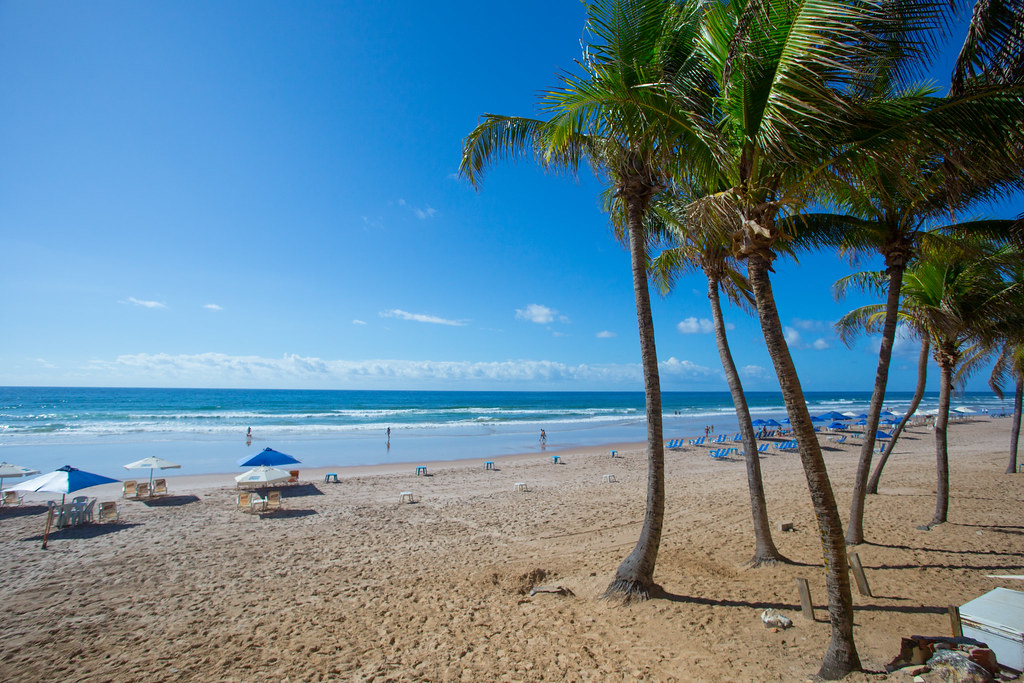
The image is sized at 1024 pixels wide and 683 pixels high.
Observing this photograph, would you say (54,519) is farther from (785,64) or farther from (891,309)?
(891,309)

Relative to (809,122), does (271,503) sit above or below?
below

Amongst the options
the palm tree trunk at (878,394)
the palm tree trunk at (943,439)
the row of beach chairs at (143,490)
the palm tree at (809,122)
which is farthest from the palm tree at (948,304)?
the row of beach chairs at (143,490)

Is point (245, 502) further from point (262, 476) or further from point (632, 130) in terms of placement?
point (632, 130)

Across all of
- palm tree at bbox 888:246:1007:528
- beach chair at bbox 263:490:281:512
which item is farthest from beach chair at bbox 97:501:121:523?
palm tree at bbox 888:246:1007:528

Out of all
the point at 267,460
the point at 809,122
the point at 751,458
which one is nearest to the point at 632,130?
the point at 809,122

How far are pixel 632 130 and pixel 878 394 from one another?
575 cm

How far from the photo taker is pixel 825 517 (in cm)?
411

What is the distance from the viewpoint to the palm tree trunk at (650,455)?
6.31 m

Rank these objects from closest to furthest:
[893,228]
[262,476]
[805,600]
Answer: [805,600] < [893,228] < [262,476]

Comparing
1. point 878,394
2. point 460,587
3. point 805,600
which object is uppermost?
point 878,394

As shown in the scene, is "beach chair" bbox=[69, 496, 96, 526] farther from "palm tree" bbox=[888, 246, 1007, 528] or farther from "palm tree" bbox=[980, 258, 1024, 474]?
"palm tree" bbox=[980, 258, 1024, 474]

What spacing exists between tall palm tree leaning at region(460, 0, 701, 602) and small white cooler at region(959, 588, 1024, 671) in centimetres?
308

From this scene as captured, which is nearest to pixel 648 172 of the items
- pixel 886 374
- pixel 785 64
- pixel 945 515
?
pixel 785 64

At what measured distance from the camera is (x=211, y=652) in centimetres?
552
